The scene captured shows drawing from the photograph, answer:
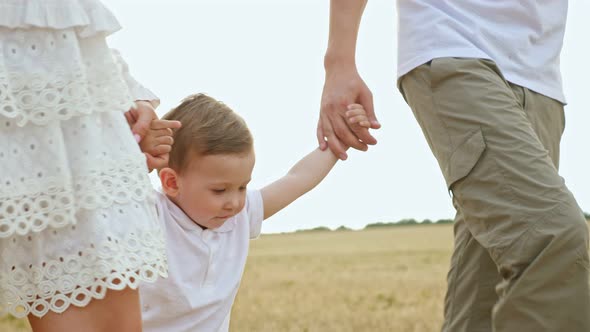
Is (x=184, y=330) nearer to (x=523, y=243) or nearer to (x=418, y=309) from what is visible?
(x=523, y=243)

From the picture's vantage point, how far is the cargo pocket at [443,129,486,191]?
129 inches

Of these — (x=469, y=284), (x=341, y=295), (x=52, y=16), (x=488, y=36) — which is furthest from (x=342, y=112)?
(x=341, y=295)

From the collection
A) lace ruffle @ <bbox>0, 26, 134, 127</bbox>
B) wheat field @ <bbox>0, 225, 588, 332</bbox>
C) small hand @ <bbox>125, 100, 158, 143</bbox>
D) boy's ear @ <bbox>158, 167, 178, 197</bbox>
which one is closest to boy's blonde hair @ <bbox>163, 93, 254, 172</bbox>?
boy's ear @ <bbox>158, 167, 178, 197</bbox>

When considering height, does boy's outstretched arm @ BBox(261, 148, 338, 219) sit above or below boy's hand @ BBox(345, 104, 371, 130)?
below

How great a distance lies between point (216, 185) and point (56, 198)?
4.68 ft

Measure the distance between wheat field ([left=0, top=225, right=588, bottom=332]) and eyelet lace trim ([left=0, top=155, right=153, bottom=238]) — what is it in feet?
16.7

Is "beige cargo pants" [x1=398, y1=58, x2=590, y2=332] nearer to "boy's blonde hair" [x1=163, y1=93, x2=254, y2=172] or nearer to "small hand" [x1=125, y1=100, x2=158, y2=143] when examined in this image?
"boy's blonde hair" [x1=163, y1=93, x2=254, y2=172]

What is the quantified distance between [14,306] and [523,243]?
4.79ft

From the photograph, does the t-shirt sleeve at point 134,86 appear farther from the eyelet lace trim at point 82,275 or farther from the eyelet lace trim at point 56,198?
the eyelet lace trim at point 82,275

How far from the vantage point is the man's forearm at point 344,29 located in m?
3.72

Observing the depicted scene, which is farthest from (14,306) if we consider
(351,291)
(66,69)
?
(351,291)

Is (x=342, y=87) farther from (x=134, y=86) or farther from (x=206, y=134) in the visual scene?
(x=134, y=86)

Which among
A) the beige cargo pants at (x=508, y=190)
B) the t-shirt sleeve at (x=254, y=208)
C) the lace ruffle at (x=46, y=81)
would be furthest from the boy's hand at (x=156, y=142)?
the t-shirt sleeve at (x=254, y=208)

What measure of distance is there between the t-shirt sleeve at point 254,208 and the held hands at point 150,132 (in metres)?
0.99
